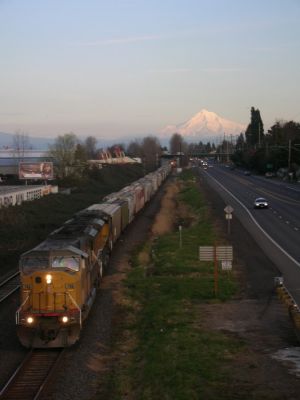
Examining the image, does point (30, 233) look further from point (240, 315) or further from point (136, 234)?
point (240, 315)

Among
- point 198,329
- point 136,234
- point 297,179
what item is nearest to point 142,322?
point 198,329

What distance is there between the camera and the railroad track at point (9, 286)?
2595 cm

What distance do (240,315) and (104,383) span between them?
24.8ft

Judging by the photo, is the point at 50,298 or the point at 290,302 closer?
the point at 50,298

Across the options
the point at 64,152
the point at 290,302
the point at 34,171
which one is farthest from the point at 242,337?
the point at 64,152

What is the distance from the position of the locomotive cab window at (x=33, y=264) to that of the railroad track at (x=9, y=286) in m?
7.38

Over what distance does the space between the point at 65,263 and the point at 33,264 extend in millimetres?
973

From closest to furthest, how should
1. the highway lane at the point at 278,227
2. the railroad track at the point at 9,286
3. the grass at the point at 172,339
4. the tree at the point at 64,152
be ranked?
the grass at the point at 172,339 < the railroad track at the point at 9,286 < the highway lane at the point at 278,227 < the tree at the point at 64,152

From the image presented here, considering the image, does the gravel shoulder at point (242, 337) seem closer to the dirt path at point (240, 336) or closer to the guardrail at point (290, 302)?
the dirt path at point (240, 336)

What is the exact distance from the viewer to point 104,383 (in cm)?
1516

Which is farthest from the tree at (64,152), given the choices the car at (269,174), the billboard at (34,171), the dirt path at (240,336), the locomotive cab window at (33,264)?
the locomotive cab window at (33,264)

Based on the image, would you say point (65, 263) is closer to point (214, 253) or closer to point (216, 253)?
point (214, 253)

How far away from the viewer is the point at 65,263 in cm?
1809

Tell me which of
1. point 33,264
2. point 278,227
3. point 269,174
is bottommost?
point 269,174
